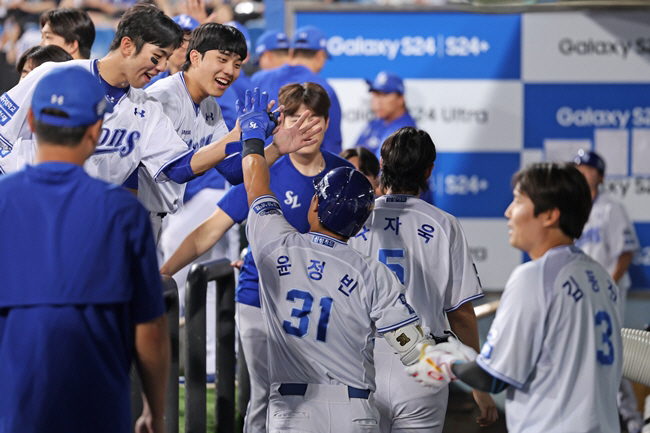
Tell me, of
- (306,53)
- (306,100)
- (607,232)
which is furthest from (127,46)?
(607,232)

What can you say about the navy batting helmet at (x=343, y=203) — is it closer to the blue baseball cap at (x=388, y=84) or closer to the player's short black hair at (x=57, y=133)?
the player's short black hair at (x=57, y=133)

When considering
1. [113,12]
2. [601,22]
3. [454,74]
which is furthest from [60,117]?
[113,12]

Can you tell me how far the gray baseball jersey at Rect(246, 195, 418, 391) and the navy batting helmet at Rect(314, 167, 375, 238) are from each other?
6 centimetres

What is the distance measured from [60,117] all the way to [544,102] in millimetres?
7345

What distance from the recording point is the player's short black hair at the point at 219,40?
13.4 feet

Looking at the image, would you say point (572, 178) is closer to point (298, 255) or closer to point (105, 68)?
point (298, 255)

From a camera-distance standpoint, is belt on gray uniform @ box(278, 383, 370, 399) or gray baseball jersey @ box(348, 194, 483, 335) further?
gray baseball jersey @ box(348, 194, 483, 335)

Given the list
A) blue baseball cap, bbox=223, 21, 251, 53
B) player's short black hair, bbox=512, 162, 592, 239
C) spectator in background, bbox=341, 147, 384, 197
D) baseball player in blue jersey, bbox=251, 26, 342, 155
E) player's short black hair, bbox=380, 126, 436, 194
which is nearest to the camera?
player's short black hair, bbox=512, 162, 592, 239

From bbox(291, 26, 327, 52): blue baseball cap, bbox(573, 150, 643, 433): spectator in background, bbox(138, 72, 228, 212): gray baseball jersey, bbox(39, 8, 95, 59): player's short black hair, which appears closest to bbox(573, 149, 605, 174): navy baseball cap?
bbox(573, 150, 643, 433): spectator in background

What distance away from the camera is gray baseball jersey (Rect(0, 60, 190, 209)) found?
3.89m

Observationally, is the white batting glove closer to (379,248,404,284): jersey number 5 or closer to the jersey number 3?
the jersey number 3

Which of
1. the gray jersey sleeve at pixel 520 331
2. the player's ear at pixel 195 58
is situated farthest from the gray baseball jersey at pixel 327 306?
the player's ear at pixel 195 58

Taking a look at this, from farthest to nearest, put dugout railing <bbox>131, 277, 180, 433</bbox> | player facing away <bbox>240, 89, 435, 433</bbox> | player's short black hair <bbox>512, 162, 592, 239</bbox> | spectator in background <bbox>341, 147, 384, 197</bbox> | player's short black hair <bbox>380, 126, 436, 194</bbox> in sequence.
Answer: spectator in background <bbox>341, 147, 384, 197</bbox> → player's short black hair <bbox>380, 126, 436, 194</bbox> → dugout railing <bbox>131, 277, 180, 433</bbox> → player facing away <bbox>240, 89, 435, 433</bbox> → player's short black hair <bbox>512, 162, 592, 239</bbox>

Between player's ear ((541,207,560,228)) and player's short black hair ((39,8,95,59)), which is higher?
player's short black hair ((39,8,95,59))
